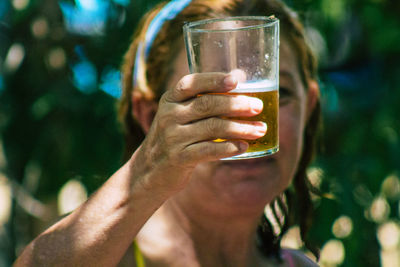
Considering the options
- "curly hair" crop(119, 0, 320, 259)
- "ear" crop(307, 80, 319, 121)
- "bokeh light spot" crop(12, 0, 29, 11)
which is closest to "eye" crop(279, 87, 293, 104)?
"curly hair" crop(119, 0, 320, 259)

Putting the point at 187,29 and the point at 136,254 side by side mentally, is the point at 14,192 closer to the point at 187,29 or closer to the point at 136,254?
the point at 136,254

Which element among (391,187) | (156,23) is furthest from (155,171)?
(391,187)

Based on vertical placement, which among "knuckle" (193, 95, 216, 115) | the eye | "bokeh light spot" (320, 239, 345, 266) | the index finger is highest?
the index finger

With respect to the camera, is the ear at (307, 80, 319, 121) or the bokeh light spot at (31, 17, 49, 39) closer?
the ear at (307, 80, 319, 121)

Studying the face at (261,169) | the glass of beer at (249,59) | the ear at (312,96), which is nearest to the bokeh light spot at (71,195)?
the face at (261,169)

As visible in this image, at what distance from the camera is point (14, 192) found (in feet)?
9.21

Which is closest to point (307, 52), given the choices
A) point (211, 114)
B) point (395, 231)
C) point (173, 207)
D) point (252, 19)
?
point (173, 207)

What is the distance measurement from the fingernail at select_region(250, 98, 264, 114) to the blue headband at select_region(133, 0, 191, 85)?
2.56 ft

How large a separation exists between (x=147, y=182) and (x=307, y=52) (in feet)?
3.32

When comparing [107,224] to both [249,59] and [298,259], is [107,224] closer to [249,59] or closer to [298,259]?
[249,59]

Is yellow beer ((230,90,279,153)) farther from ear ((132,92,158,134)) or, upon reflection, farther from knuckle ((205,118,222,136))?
ear ((132,92,158,134))

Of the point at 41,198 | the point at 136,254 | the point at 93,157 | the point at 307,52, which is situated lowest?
the point at 41,198

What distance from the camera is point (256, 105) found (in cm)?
104

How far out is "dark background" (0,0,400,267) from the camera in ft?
8.25
